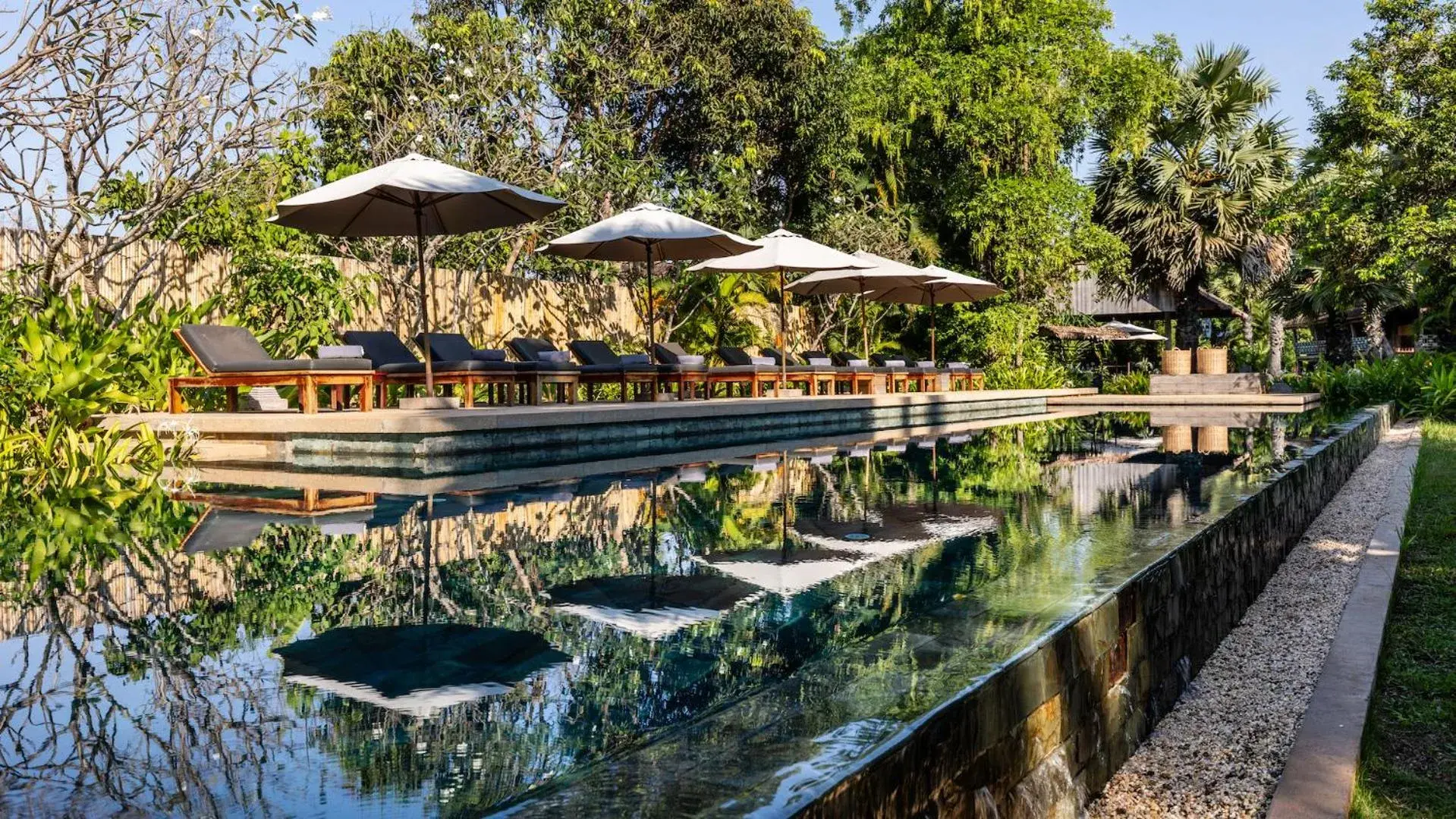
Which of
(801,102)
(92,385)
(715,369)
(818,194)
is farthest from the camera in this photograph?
(818,194)

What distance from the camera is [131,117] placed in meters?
9.41

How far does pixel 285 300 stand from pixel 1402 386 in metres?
17.2

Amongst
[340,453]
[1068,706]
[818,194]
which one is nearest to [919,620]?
[1068,706]

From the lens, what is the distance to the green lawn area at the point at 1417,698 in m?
2.68

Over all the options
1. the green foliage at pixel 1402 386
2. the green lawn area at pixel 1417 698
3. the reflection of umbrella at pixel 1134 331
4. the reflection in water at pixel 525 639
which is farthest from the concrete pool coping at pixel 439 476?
the reflection of umbrella at pixel 1134 331

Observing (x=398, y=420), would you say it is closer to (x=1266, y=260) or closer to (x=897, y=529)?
(x=897, y=529)

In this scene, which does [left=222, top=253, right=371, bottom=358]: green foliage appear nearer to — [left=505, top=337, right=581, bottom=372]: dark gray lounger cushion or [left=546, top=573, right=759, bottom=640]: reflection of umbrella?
[left=505, top=337, right=581, bottom=372]: dark gray lounger cushion

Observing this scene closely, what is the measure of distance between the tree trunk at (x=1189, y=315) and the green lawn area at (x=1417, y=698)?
19431 mm

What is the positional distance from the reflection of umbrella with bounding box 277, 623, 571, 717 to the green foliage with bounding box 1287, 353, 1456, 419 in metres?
16.4

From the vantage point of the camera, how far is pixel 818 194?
21734 mm

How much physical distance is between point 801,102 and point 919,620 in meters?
17.9

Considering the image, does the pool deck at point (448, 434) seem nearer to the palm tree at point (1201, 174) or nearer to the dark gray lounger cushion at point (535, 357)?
the dark gray lounger cushion at point (535, 357)

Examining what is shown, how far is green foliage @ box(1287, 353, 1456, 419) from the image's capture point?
15.4m

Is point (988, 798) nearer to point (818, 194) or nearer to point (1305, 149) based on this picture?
point (818, 194)
